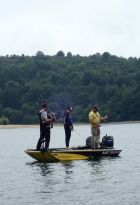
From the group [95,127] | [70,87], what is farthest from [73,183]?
[70,87]

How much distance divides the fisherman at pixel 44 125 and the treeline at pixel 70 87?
9188cm

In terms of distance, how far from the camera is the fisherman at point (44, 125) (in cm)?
2925

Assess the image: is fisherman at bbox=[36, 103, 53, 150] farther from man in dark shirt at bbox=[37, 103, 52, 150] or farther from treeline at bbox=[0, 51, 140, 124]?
treeline at bbox=[0, 51, 140, 124]

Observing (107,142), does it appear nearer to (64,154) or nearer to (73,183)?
(64,154)

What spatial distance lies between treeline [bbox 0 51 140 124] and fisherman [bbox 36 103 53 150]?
9188 cm

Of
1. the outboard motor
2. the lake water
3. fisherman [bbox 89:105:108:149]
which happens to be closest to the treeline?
the outboard motor

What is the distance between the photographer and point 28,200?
19.5m

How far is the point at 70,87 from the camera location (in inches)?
5364

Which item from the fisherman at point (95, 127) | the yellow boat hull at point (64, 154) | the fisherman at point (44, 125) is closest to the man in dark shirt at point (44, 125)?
the fisherman at point (44, 125)

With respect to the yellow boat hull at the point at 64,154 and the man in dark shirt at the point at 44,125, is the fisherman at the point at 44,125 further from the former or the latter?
the yellow boat hull at the point at 64,154

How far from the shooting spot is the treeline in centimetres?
12648

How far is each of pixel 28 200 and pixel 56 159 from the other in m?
9.85

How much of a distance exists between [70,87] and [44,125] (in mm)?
106872

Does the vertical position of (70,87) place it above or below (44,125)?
above
